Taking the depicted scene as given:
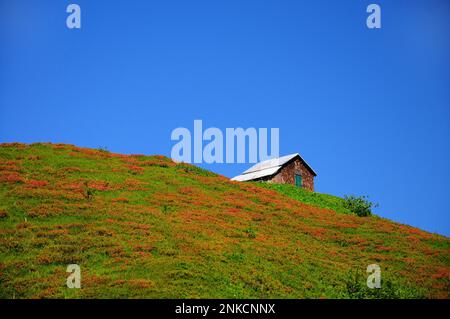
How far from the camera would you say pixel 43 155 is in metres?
40.6

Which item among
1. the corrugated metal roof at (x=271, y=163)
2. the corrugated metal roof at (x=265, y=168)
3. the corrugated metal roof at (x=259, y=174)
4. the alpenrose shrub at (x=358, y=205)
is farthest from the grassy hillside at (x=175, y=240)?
the corrugated metal roof at (x=271, y=163)

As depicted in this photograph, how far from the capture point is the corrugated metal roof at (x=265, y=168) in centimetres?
6815

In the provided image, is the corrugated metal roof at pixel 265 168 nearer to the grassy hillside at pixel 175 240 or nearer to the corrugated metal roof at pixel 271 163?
the corrugated metal roof at pixel 271 163

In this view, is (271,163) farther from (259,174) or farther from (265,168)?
(259,174)

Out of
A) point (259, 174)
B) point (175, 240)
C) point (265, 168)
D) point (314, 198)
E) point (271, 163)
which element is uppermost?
point (271, 163)

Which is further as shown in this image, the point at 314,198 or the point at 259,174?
the point at 259,174

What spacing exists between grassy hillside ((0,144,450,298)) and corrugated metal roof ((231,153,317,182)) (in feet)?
80.6

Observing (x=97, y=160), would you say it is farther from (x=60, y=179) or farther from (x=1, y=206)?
(x=1, y=206)

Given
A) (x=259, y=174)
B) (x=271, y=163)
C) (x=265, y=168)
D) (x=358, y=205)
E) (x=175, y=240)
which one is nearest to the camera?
(x=175, y=240)

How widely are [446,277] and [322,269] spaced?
836 cm

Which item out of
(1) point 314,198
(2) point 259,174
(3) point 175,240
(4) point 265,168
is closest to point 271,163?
(4) point 265,168

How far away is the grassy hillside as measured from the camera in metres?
20.1

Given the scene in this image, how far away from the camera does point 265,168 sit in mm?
72188

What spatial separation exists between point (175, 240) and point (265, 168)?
1900 inches
